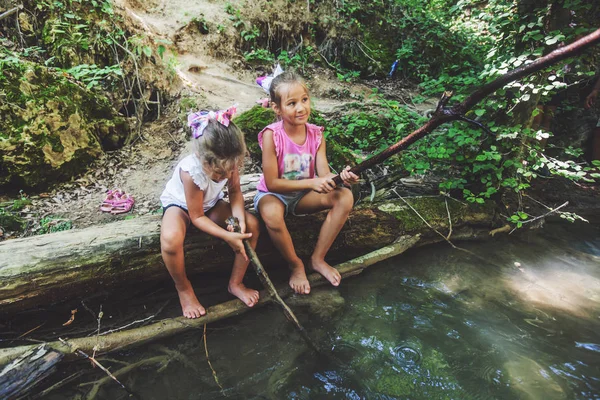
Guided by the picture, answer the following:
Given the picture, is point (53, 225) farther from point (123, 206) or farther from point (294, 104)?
point (294, 104)

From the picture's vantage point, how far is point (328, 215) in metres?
2.80

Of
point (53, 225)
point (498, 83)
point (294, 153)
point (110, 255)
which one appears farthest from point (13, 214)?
point (498, 83)

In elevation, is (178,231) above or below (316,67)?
below

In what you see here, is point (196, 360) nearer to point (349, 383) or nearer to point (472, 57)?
point (349, 383)

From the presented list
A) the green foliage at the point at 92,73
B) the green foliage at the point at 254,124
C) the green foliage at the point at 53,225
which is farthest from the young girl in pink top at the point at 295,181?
the green foliage at the point at 92,73

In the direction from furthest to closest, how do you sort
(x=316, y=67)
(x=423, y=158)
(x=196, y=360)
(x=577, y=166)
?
(x=316, y=67), (x=423, y=158), (x=577, y=166), (x=196, y=360)

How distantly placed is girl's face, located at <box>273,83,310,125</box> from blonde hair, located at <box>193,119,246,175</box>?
504 millimetres

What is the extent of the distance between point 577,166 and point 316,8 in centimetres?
695

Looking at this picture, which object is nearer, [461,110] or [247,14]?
[461,110]

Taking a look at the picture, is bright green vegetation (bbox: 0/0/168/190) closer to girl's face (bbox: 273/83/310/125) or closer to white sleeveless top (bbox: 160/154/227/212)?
white sleeveless top (bbox: 160/154/227/212)

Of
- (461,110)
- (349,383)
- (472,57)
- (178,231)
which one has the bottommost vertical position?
(349,383)

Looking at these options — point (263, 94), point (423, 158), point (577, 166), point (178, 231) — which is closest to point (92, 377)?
point (178, 231)

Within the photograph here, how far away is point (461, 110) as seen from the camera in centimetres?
147

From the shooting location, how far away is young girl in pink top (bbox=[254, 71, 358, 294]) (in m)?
2.53
